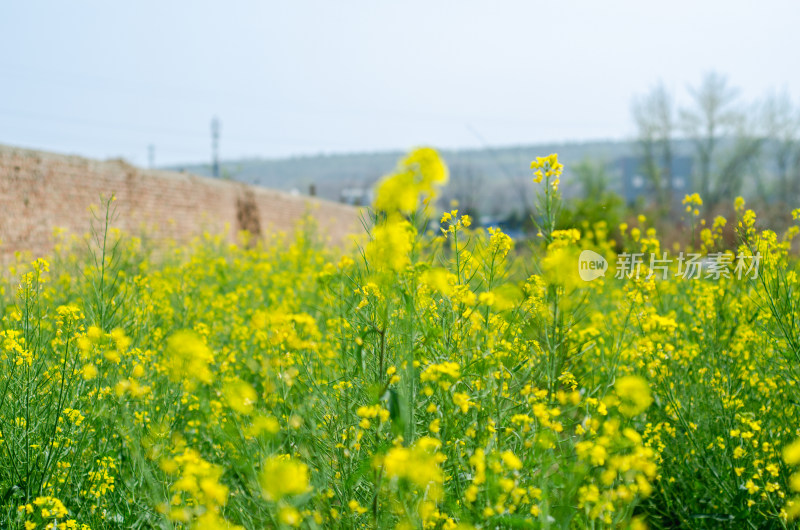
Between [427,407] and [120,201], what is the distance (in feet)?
29.1

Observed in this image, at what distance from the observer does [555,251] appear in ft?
7.38

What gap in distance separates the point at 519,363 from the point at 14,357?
2010 mm

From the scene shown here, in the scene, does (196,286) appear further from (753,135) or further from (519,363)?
(753,135)

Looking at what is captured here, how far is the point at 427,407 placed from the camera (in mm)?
2043

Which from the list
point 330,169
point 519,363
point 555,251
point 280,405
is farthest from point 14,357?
point 330,169

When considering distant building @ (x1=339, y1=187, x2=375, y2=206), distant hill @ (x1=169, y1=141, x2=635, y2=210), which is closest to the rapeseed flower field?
distant building @ (x1=339, y1=187, x2=375, y2=206)

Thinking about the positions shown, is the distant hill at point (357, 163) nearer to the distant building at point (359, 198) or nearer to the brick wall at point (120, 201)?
the distant building at point (359, 198)

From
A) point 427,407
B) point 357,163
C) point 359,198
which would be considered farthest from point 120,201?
point 357,163

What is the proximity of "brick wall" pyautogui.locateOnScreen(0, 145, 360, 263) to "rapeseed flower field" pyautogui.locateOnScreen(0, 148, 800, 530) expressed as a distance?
3.00 m

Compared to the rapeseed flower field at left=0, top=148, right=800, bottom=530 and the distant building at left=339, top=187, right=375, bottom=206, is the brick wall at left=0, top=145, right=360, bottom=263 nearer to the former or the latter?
the distant building at left=339, top=187, right=375, bottom=206

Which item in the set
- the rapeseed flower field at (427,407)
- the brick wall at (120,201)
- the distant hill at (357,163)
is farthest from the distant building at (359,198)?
the distant hill at (357,163)

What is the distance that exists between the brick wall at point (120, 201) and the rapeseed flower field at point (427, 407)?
3001 millimetres

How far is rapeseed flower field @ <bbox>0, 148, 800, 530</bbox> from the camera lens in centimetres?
171

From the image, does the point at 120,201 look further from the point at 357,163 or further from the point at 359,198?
the point at 357,163
